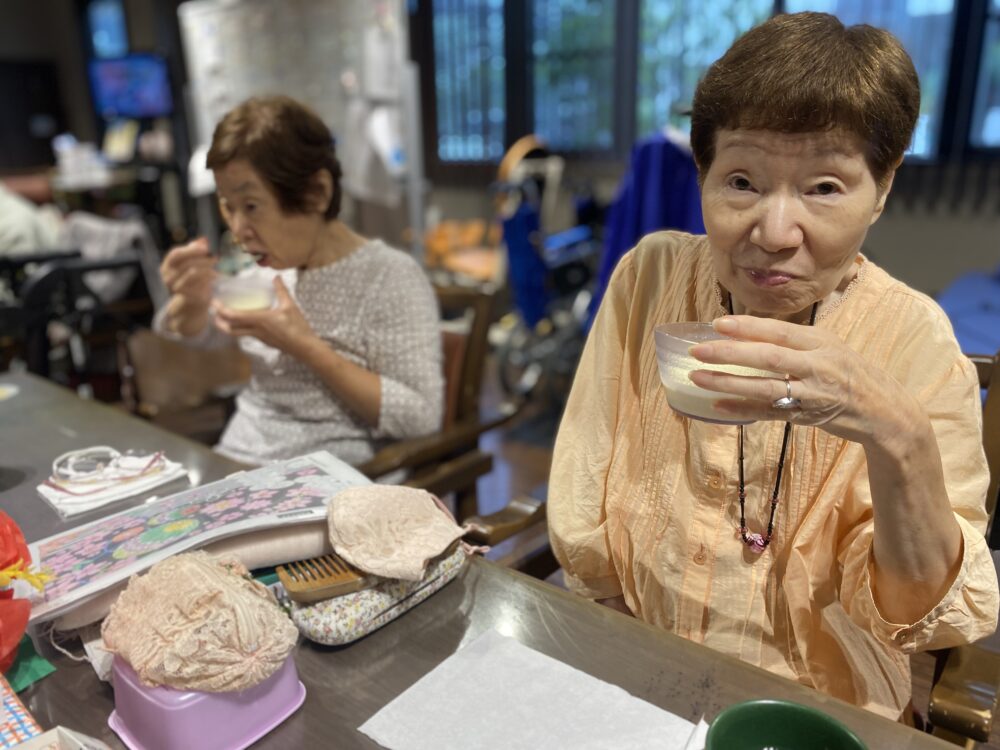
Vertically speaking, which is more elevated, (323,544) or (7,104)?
(7,104)

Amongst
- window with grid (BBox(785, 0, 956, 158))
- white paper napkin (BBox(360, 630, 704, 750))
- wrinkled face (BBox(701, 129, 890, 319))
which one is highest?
window with grid (BBox(785, 0, 956, 158))

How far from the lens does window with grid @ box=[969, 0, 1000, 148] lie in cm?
391

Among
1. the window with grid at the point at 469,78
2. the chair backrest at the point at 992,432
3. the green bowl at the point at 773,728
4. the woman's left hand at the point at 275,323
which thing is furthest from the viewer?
the window with grid at the point at 469,78

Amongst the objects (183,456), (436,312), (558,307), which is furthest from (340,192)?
(558,307)

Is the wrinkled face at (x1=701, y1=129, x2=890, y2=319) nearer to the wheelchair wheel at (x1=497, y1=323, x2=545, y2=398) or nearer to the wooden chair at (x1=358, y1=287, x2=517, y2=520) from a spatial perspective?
the wooden chair at (x1=358, y1=287, x2=517, y2=520)

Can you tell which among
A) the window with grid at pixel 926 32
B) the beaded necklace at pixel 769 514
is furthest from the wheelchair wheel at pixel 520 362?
the beaded necklace at pixel 769 514

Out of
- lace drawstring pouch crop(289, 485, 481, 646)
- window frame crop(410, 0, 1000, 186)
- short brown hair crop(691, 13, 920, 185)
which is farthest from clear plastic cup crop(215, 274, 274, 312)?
window frame crop(410, 0, 1000, 186)

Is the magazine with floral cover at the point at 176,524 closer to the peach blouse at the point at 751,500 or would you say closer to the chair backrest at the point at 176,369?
the peach blouse at the point at 751,500

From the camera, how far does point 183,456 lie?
138cm

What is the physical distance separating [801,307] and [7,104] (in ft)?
35.2

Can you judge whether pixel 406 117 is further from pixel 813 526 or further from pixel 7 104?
pixel 7 104

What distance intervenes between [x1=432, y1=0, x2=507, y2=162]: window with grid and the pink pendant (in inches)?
220

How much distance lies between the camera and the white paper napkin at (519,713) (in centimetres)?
71

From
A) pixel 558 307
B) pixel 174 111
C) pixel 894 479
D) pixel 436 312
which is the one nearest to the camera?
pixel 894 479
